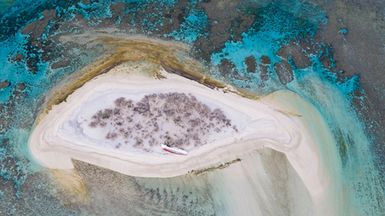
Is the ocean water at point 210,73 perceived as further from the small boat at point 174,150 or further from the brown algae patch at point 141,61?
the small boat at point 174,150

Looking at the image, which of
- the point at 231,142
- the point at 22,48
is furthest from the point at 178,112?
the point at 22,48

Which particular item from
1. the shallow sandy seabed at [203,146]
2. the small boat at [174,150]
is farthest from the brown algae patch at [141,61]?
the small boat at [174,150]

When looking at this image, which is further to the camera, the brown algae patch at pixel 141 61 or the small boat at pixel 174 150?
the brown algae patch at pixel 141 61

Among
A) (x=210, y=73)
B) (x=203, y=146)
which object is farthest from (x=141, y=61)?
(x=203, y=146)

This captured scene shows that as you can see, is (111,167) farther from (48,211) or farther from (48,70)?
(48,70)

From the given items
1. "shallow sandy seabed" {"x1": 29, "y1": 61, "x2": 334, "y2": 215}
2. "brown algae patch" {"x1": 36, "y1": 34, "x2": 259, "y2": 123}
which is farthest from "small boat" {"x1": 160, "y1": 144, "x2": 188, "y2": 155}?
"brown algae patch" {"x1": 36, "y1": 34, "x2": 259, "y2": 123}

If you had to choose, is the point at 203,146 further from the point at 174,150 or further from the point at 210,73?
the point at 210,73

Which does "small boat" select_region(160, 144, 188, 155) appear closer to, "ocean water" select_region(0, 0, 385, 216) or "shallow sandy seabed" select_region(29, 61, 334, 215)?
"shallow sandy seabed" select_region(29, 61, 334, 215)
